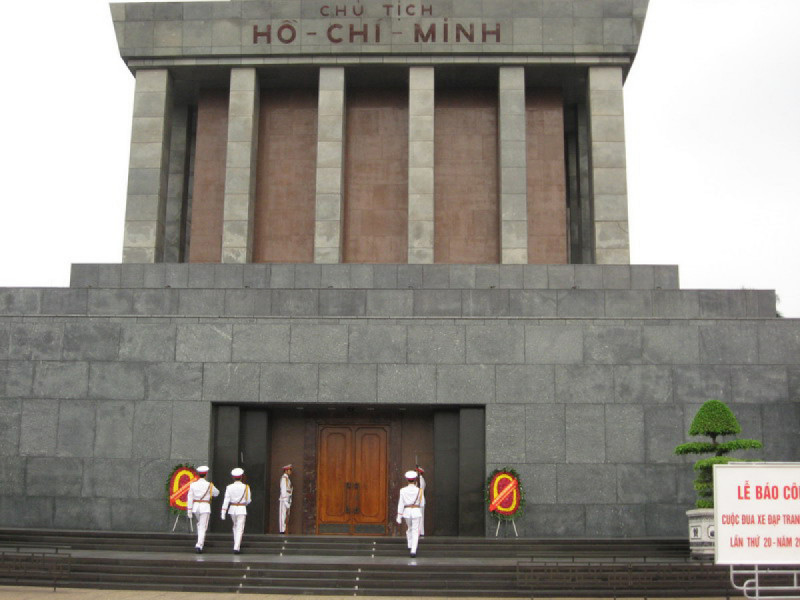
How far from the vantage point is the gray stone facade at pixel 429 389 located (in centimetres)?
2306

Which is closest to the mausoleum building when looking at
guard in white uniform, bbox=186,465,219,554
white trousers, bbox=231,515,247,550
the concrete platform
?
guard in white uniform, bbox=186,465,219,554

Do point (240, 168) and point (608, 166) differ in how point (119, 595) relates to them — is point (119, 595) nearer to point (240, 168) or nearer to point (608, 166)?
point (240, 168)

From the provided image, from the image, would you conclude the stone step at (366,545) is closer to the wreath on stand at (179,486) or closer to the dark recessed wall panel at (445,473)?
the wreath on stand at (179,486)

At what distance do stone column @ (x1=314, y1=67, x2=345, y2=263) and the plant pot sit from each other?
12236 millimetres

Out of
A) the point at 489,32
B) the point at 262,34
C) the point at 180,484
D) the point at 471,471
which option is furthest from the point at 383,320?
the point at 262,34

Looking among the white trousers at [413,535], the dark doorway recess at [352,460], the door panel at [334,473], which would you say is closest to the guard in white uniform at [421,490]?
the white trousers at [413,535]

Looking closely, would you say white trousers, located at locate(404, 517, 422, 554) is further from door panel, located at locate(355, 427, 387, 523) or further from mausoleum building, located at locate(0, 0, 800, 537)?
door panel, located at locate(355, 427, 387, 523)

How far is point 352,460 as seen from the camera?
24.4m

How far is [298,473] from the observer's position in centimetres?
2431

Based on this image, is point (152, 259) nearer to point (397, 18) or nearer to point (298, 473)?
point (298, 473)

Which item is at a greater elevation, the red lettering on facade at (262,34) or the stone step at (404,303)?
the red lettering on facade at (262,34)

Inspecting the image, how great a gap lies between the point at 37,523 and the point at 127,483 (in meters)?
2.29

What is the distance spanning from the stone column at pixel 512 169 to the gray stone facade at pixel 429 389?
11.8 ft

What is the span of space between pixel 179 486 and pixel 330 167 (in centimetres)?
1022
